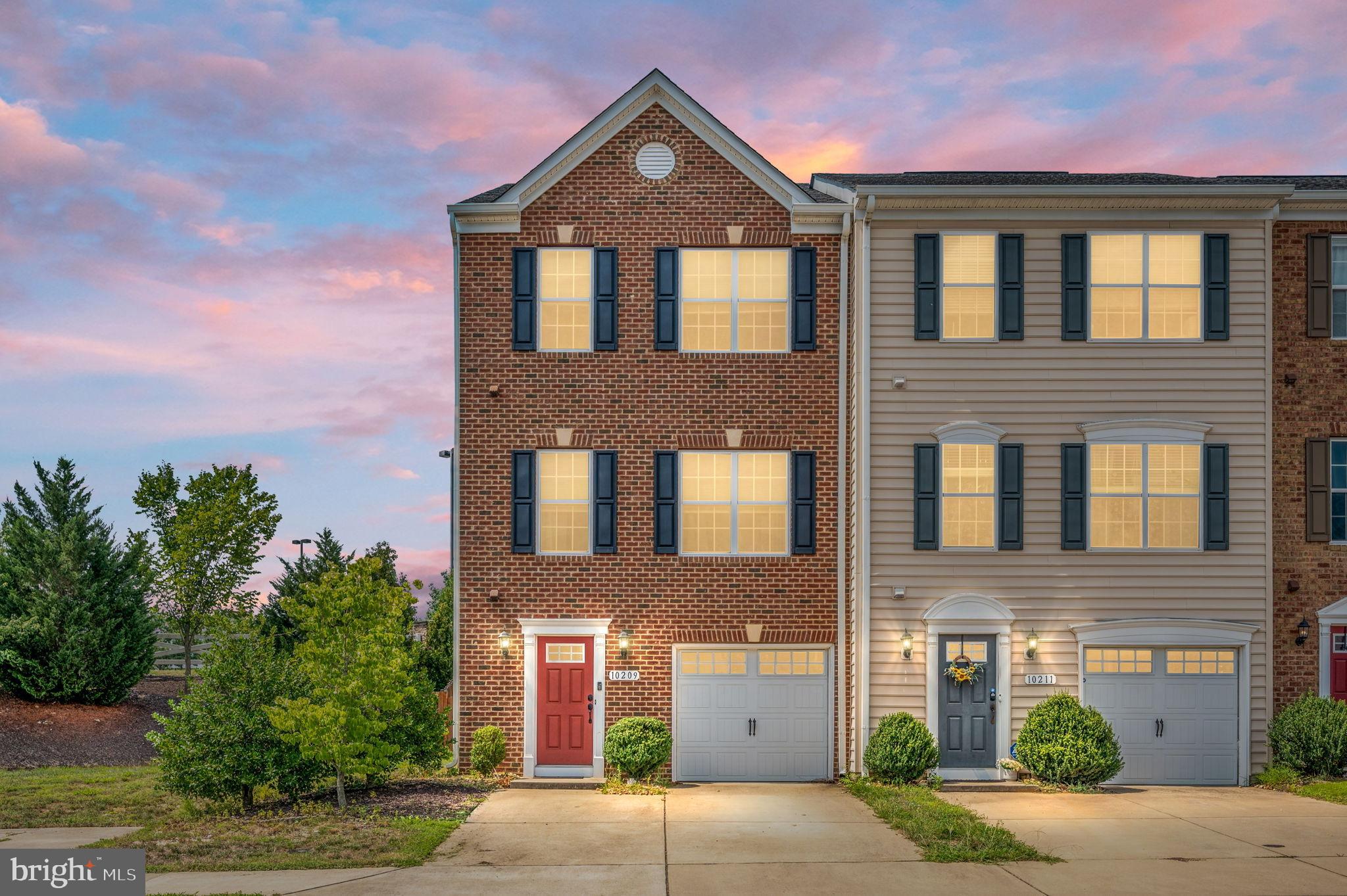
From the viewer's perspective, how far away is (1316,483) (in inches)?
690

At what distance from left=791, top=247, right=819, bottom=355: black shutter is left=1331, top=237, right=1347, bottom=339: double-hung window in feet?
30.4

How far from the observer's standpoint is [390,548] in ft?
129

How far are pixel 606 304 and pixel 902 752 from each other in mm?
9103

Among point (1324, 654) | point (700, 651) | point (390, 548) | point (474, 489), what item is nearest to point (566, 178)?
point (474, 489)

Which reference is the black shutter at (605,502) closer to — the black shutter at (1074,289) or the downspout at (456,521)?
the downspout at (456,521)

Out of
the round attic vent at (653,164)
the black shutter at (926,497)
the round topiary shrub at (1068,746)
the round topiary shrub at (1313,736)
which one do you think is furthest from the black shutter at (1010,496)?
the round attic vent at (653,164)

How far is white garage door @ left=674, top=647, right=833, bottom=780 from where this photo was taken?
17391 mm

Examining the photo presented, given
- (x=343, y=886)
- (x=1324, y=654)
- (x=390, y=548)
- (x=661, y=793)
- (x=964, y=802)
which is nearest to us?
(x=343, y=886)

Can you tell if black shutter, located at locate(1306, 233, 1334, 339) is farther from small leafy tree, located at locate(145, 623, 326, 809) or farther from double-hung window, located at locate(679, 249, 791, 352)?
small leafy tree, located at locate(145, 623, 326, 809)

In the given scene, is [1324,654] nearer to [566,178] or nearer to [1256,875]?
[1256,875]

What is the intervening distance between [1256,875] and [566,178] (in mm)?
14510

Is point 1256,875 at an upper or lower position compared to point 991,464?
lower

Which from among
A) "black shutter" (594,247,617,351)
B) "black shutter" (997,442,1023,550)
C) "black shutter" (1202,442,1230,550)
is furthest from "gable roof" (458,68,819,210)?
"black shutter" (1202,442,1230,550)

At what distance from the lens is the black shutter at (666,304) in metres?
17.7
